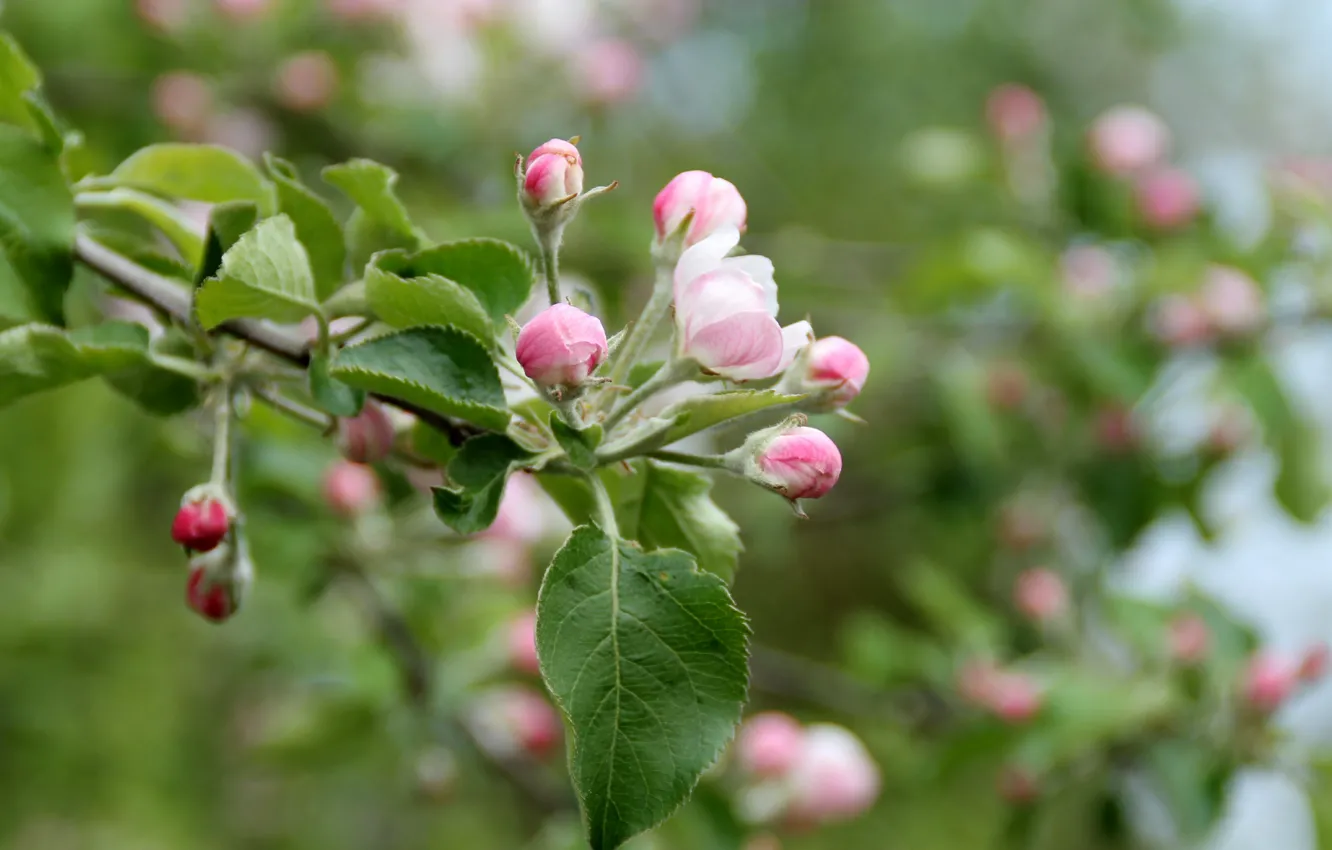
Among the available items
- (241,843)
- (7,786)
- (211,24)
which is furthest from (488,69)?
(241,843)

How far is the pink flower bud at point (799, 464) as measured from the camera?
456 mm

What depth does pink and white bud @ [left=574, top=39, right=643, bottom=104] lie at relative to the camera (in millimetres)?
1655

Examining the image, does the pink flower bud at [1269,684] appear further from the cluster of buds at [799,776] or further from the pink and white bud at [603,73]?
the pink and white bud at [603,73]

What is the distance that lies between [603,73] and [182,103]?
0.57 meters

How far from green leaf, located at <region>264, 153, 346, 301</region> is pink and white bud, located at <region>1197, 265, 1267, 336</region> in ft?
3.88

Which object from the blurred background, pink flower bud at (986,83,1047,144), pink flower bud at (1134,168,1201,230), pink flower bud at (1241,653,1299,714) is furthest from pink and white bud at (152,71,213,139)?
pink flower bud at (1241,653,1299,714)

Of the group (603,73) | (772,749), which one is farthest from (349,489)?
(603,73)

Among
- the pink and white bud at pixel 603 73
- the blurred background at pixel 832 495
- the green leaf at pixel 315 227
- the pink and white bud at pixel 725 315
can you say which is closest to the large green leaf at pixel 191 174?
the green leaf at pixel 315 227

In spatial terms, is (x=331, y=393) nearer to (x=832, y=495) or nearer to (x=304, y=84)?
(x=304, y=84)

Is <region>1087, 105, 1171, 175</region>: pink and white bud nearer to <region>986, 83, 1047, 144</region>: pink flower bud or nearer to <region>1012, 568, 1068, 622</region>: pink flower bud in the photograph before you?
<region>986, 83, 1047, 144</region>: pink flower bud

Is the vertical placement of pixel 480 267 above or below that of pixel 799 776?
above

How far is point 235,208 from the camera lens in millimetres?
506

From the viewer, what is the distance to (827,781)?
985 mm

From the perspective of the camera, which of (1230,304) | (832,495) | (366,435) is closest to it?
(366,435)
